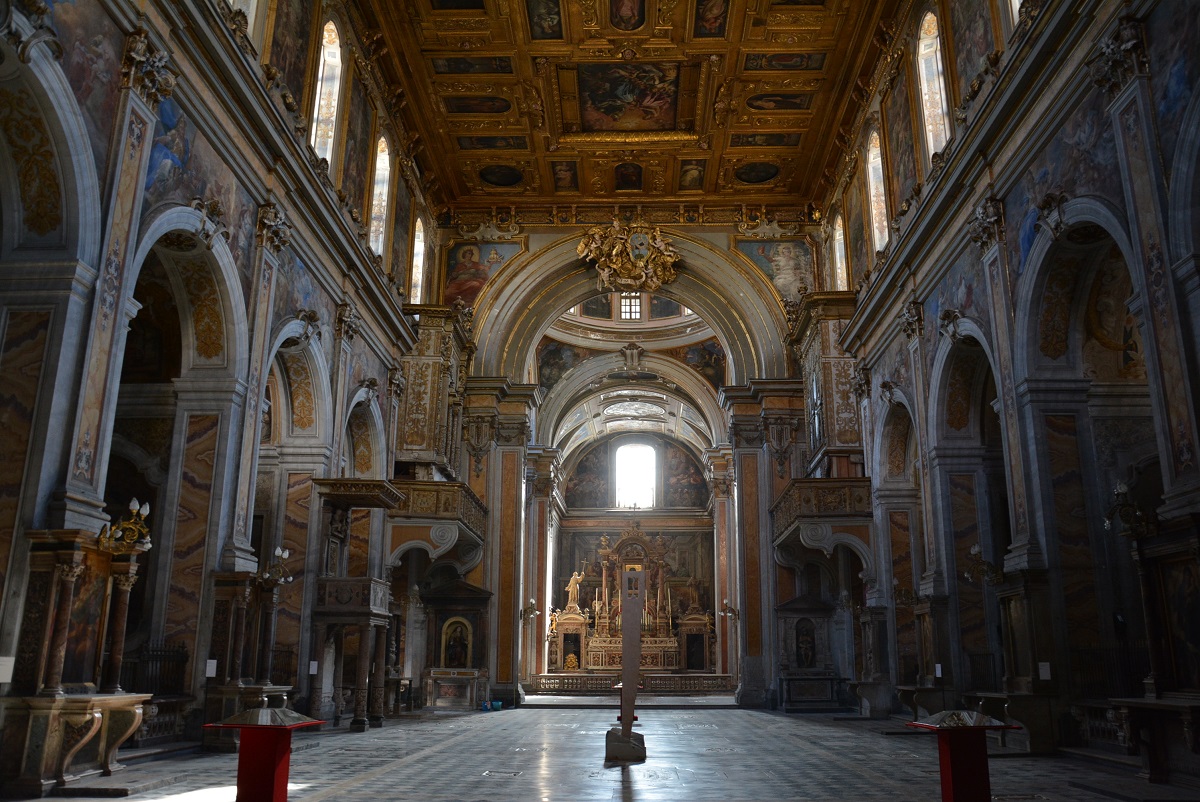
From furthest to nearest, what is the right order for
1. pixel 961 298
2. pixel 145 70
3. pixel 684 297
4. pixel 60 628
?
1. pixel 684 297
2. pixel 961 298
3. pixel 145 70
4. pixel 60 628

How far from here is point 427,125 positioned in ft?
80.0

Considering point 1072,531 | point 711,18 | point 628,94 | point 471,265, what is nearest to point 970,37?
point 711,18

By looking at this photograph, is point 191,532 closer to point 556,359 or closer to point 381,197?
point 381,197

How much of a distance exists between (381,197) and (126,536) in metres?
14.1

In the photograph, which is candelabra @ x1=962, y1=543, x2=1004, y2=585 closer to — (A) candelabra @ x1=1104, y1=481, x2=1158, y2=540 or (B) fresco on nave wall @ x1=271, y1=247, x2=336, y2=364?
(A) candelabra @ x1=1104, y1=481, x2=1158, y2=540

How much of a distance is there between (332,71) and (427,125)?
5.88 metres

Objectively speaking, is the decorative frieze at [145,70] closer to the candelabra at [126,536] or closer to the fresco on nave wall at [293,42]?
the fresco on nave wall at [293,42]

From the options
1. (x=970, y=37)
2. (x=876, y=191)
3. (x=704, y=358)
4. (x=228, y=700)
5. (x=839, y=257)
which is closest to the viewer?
(x=228, y=700)

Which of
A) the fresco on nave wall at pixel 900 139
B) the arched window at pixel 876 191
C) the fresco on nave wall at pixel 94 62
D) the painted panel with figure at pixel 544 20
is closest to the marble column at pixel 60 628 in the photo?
the fresco on nave wall at pixel 94 62

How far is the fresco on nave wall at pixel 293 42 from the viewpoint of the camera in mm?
15078

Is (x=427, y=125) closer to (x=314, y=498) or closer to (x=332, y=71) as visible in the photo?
(x=332, y=71)

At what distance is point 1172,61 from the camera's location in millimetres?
9516

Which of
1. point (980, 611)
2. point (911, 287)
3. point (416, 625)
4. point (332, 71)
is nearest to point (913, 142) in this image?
point (911, 287)

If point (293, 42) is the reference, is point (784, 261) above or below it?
above
